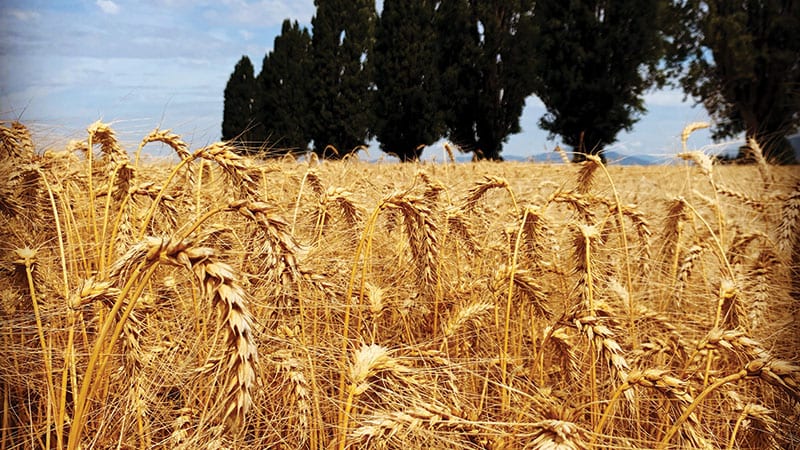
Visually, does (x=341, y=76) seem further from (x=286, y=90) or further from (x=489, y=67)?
(x=489, y=67)

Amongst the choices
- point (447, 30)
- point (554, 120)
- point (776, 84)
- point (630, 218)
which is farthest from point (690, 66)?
point (630, 218)

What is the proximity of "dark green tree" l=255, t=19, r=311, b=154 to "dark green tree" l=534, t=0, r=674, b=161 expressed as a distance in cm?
1478

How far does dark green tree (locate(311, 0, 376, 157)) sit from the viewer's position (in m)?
29.7

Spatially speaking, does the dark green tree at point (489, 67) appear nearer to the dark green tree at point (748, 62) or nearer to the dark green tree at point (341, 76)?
the dark green tree at point (341, 76)

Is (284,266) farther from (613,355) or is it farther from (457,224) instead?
(457,224)

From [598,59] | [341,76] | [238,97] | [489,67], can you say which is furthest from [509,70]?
[238,97]

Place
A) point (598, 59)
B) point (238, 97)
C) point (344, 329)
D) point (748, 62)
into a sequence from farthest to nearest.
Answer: point (238, 97) < point (598, 59) < point (748, 62) < point (344, 329)

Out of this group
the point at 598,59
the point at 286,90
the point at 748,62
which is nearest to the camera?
the point at 748,62

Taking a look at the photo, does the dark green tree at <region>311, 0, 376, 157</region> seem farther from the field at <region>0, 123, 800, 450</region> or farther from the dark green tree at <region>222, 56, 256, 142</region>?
the field at <region>0, 123, 800, 450</region>

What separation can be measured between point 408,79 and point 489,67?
433cm

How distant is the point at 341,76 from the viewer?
30.3 m

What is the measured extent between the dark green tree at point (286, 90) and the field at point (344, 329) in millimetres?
30606

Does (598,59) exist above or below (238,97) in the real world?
above

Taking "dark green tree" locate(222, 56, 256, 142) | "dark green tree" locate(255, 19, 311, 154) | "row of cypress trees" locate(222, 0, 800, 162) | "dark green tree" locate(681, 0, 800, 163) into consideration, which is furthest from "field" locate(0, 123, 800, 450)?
"dark green tree" locate(222, 56, 256, 142)
